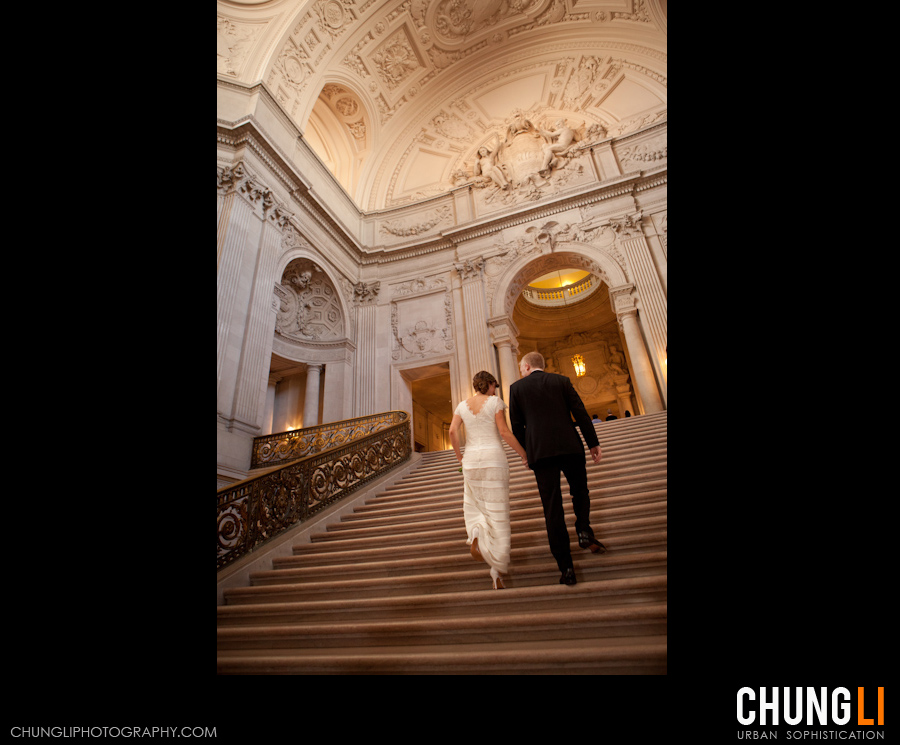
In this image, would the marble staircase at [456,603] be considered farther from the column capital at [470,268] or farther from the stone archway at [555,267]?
the column capital at [470,268]

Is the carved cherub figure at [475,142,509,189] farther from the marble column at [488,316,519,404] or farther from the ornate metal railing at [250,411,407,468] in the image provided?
the ornate metal railing at [250,411,407,468]

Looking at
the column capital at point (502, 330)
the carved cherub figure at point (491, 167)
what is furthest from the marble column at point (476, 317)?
the carved cherub figure at point (491, 167)

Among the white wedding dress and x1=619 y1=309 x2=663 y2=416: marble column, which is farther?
x1=619 y1=309 x2=663 y2=416: marble column

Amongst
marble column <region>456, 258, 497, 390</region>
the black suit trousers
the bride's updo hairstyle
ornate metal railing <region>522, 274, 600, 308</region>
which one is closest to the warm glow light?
ornate metal railing <region>522, 274, 600, 308</region>

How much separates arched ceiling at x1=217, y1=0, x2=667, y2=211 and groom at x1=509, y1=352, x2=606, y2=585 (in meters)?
13.0

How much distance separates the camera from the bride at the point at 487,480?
283 cm

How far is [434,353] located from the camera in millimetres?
13359

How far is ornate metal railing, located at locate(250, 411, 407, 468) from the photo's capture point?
871 centimetres

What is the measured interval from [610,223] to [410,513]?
11.2 metres

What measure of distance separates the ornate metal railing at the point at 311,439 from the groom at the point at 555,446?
6.11m

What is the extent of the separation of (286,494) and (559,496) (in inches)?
131

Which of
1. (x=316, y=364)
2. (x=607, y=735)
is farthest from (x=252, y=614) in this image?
(x=316, y=364)
